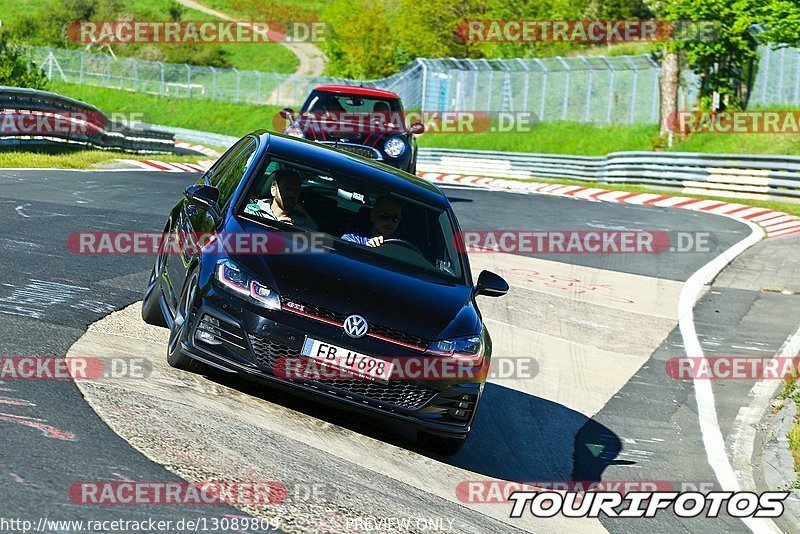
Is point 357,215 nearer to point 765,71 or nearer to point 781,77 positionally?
point 781,77

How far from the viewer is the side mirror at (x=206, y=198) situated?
723cm

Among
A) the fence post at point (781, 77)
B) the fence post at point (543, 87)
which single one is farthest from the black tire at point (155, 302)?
the fence post at point (543, 87)

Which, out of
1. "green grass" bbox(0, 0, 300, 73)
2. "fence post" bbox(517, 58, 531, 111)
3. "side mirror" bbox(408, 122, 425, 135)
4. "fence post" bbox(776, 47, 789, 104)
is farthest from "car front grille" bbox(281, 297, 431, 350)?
"green grass" bbox(0, 0, 300, 73)

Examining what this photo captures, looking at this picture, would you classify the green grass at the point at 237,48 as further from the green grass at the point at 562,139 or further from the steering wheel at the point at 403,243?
the steering wheel at the point at 403,243

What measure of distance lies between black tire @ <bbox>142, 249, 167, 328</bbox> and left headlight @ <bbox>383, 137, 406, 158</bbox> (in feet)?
30.0

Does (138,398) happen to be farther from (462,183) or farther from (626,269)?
(462,183)

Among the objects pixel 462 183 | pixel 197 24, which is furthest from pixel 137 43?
pixel 462 183

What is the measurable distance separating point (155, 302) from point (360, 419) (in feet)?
6.23

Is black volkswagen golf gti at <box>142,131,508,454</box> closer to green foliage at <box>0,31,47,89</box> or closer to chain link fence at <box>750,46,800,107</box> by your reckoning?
green foliage at <box>0,31,47,89</box>

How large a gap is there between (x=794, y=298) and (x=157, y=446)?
393 inches

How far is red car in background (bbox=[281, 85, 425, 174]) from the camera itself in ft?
55.9

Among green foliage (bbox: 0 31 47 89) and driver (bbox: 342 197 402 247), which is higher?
driver (bbox: 342 197 402 247)

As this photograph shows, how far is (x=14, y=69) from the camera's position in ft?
114

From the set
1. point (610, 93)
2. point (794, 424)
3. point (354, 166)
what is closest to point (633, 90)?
point (610, 93)
